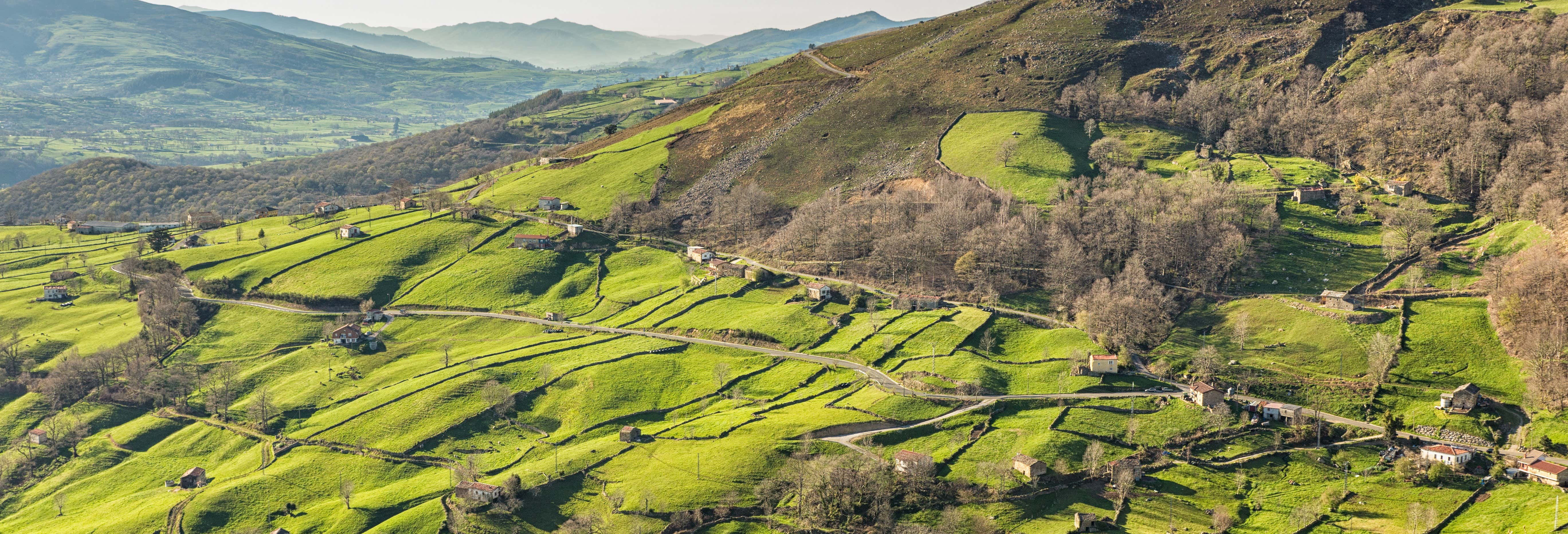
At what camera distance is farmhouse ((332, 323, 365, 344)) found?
515 feet

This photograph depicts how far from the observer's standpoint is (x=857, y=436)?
112 metres

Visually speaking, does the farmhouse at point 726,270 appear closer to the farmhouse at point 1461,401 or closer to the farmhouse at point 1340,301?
the farmhouse at point 1340,301

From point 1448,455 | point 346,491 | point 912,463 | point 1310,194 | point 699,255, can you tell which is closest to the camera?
point 1448,455

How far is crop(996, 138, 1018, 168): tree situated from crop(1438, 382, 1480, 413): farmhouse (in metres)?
89.6

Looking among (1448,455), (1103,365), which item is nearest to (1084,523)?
(1103,365)

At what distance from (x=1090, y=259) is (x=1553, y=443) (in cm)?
6189

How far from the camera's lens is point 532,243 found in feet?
616

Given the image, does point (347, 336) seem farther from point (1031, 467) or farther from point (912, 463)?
point (1031, 467)

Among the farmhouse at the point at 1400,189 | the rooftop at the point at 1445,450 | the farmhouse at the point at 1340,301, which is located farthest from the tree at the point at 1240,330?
the farmhouse at the point at 1400,189

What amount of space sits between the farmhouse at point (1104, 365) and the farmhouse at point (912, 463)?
28.8 meters

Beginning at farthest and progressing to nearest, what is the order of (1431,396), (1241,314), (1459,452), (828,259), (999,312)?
(828,259) < (999,312) < (1241,314) < (1431,396) < (1459,452)

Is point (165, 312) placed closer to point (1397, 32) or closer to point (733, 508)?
point (733, 508)

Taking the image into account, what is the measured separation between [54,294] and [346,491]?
120214 mm

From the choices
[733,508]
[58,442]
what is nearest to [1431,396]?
[733,508]
